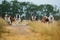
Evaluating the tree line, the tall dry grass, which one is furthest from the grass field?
the tree line

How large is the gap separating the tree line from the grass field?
131 millimetres

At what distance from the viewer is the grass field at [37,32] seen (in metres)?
2.23

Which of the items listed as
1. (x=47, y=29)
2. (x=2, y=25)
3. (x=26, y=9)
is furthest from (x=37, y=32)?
(x=2, y=25)

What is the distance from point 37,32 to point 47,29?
0.50 feet

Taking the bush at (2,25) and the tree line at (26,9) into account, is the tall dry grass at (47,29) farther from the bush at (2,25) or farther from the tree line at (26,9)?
the bush at (2,25)

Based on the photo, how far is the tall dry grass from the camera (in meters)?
2.27

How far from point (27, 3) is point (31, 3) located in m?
0.06

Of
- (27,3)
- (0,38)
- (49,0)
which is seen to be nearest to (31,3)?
(27,3)

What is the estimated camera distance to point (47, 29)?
2.30 metres

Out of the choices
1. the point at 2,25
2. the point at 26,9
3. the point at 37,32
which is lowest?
the point at 37,32

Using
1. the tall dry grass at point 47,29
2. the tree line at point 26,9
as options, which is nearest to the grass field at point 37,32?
the tall dry grass at point 47,29

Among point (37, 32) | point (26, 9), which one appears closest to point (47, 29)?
point (37, 32)

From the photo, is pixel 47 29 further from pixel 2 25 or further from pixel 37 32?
pixel 2 25

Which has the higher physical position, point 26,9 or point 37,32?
point 26,9
